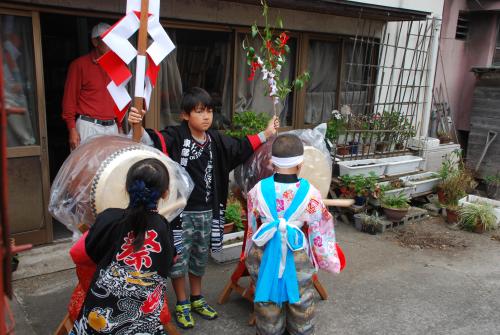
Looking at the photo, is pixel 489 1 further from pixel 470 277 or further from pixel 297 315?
pixel 297 315

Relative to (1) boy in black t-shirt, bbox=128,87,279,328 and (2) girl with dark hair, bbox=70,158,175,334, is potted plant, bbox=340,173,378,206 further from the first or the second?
(2) girl with dark hair, bbox=70,158,175,334

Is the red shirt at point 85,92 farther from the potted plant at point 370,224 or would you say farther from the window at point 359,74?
the window at point 359,74

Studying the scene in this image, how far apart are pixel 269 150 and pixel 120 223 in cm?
164

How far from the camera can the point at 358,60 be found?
25.5 ft

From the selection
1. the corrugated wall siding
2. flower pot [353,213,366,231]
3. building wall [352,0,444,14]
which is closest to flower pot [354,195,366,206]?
flower pot [353,213,366,231]

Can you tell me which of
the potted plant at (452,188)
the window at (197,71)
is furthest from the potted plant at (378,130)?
the window at (197,71)

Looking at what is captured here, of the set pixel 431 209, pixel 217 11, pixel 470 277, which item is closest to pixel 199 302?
pixel 470 277

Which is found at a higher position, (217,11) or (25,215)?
(217,11)

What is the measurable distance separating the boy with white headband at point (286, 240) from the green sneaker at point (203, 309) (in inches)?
29.3

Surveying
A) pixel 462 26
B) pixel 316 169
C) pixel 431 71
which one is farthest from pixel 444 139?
pixel 316 169

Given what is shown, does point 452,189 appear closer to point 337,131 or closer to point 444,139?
point 337,131

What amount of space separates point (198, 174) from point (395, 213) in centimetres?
365

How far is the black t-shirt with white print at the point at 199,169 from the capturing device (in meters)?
3.62

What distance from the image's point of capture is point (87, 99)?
16.1ft
